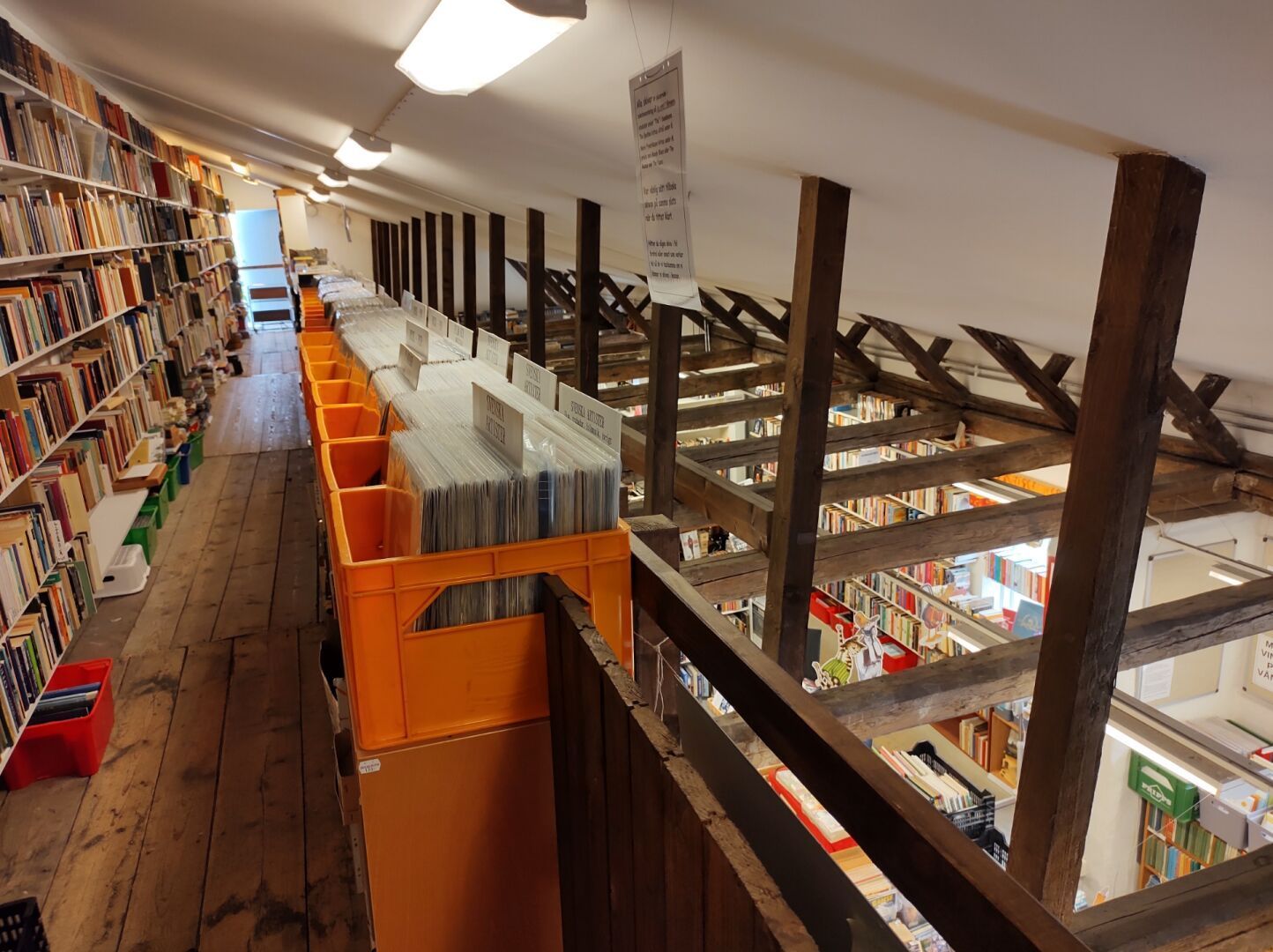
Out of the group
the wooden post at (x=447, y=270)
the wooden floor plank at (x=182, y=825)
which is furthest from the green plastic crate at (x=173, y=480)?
the wooden post at (x=447, y=270)

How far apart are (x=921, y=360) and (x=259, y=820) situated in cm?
458

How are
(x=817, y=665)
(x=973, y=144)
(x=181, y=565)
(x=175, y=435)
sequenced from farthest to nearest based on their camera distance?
1. (x=817, y=665)
2. (x=175, y=435)
3. (x=181, y=565)
4. (x=973, y=144)

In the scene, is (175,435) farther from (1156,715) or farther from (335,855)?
(1156,715)

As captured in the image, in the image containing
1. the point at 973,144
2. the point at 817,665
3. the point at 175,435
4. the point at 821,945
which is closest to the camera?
the point at 821,945

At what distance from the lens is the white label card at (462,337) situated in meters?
2.51

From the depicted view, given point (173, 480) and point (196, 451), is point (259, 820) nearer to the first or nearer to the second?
point (173, 480)

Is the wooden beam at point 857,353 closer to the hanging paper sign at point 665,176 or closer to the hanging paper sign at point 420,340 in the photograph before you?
the hanging paper sign at point 420,340

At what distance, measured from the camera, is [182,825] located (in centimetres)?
228

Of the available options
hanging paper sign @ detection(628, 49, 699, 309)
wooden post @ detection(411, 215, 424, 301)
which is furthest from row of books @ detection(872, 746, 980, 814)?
wooden post @ detection(411, 215, 424, 301)

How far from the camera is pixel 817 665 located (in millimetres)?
6836

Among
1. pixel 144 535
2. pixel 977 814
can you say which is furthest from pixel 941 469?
pixel 144 535

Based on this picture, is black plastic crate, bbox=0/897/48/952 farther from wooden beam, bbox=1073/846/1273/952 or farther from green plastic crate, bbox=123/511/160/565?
green plastic crate, bbox=123/511/160/565

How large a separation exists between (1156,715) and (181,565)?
4944mm

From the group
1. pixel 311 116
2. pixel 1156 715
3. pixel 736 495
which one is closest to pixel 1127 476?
pixel 736 495
